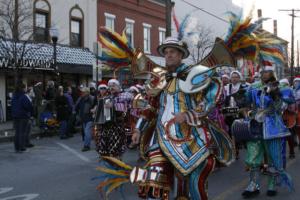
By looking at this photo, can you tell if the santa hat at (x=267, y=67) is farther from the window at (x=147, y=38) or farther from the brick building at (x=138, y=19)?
the window at (x=147, y=38)

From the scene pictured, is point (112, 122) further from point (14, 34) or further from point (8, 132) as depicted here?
point (14, 34)

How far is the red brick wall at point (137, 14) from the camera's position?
2475 centimetres

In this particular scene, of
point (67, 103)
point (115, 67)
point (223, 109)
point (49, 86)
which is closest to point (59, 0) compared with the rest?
point (49, 86)

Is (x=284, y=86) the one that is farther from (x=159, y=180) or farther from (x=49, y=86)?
(x=49, y=86)

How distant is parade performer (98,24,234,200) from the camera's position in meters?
3.98

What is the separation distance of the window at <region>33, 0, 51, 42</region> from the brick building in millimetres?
3529

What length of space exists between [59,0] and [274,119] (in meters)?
17.4

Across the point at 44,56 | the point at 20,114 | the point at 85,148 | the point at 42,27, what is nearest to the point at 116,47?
the point at 85,148

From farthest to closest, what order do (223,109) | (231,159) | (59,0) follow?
Result: 1. (59,0)
2. (223,109)
3. (231,159)

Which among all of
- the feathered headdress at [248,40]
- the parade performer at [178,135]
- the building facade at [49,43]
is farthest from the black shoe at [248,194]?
the building facade at [49,43]

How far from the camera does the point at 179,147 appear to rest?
4.01 m

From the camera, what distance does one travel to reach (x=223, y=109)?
9.20m

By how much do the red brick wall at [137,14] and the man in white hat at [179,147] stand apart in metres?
19.7

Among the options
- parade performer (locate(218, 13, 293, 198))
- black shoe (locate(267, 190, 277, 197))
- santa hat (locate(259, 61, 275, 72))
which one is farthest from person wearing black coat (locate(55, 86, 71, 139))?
santa hat (locate(259, 61, 275, 72))
